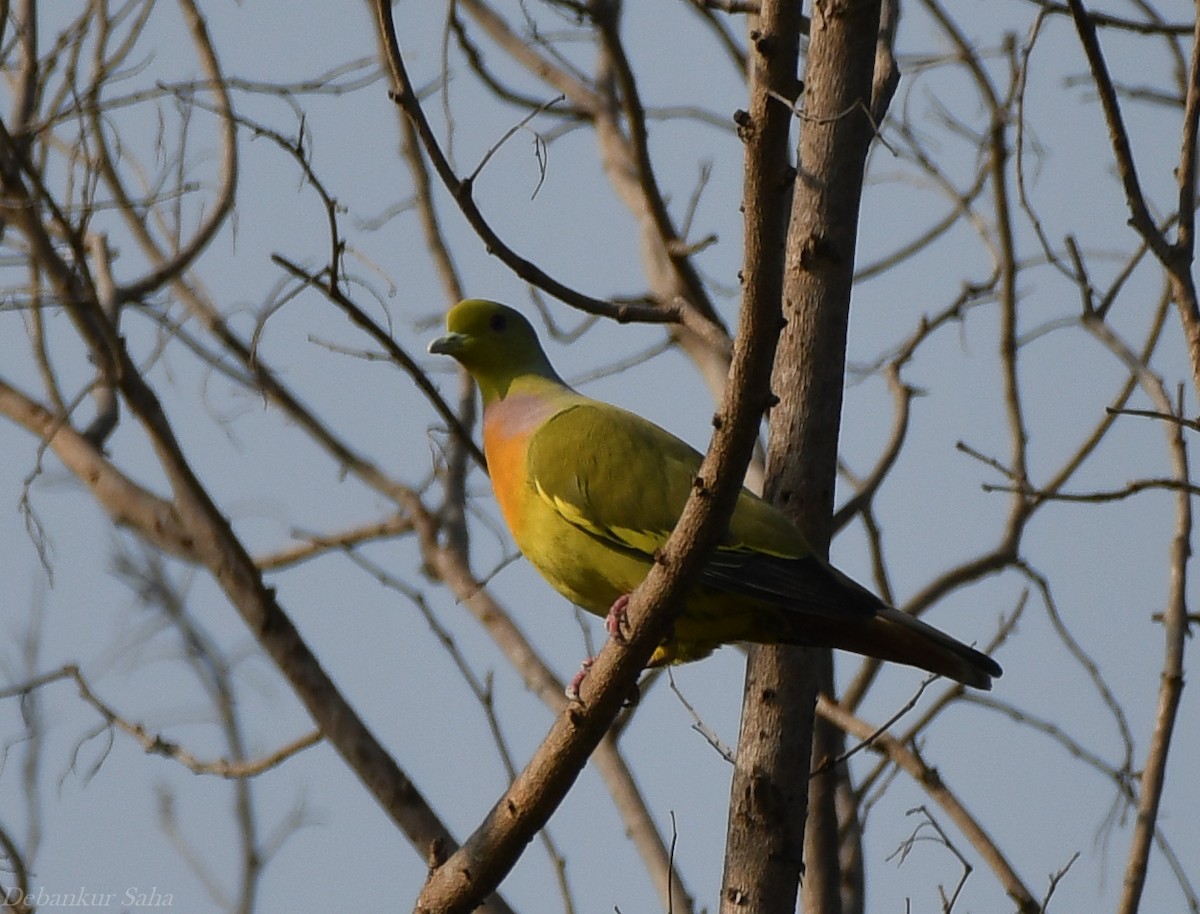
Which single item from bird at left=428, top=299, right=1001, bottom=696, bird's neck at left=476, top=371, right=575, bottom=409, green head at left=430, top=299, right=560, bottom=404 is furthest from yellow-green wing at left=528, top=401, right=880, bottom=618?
green head at left=430, top=299, right=560, bottom=404

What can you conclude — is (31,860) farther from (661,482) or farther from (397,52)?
(397,52)

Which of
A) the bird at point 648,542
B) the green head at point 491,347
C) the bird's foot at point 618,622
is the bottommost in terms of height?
the bird's foot at point 618,622

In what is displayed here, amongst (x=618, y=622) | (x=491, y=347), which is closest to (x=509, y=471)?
(x=491, y=347)

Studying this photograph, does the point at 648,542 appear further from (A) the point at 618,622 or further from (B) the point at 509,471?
(A) the point at 618,622

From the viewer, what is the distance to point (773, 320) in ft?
8.77

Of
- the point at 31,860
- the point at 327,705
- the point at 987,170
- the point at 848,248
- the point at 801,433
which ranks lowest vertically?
the point at 31,860

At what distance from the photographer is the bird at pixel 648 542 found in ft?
11.9

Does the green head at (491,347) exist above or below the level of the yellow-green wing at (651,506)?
above

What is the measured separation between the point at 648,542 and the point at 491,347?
3.84ft

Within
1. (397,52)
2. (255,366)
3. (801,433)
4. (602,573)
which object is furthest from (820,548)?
(255,366)

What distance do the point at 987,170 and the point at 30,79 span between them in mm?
3224

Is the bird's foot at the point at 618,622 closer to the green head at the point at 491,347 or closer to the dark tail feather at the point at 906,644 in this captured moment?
the dark tail feather at the point at 906,644

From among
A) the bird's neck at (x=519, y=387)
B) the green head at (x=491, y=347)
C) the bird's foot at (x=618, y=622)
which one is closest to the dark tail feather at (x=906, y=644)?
the bird's foot at (x=618, y=622)

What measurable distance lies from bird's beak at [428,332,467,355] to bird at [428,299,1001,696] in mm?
189
